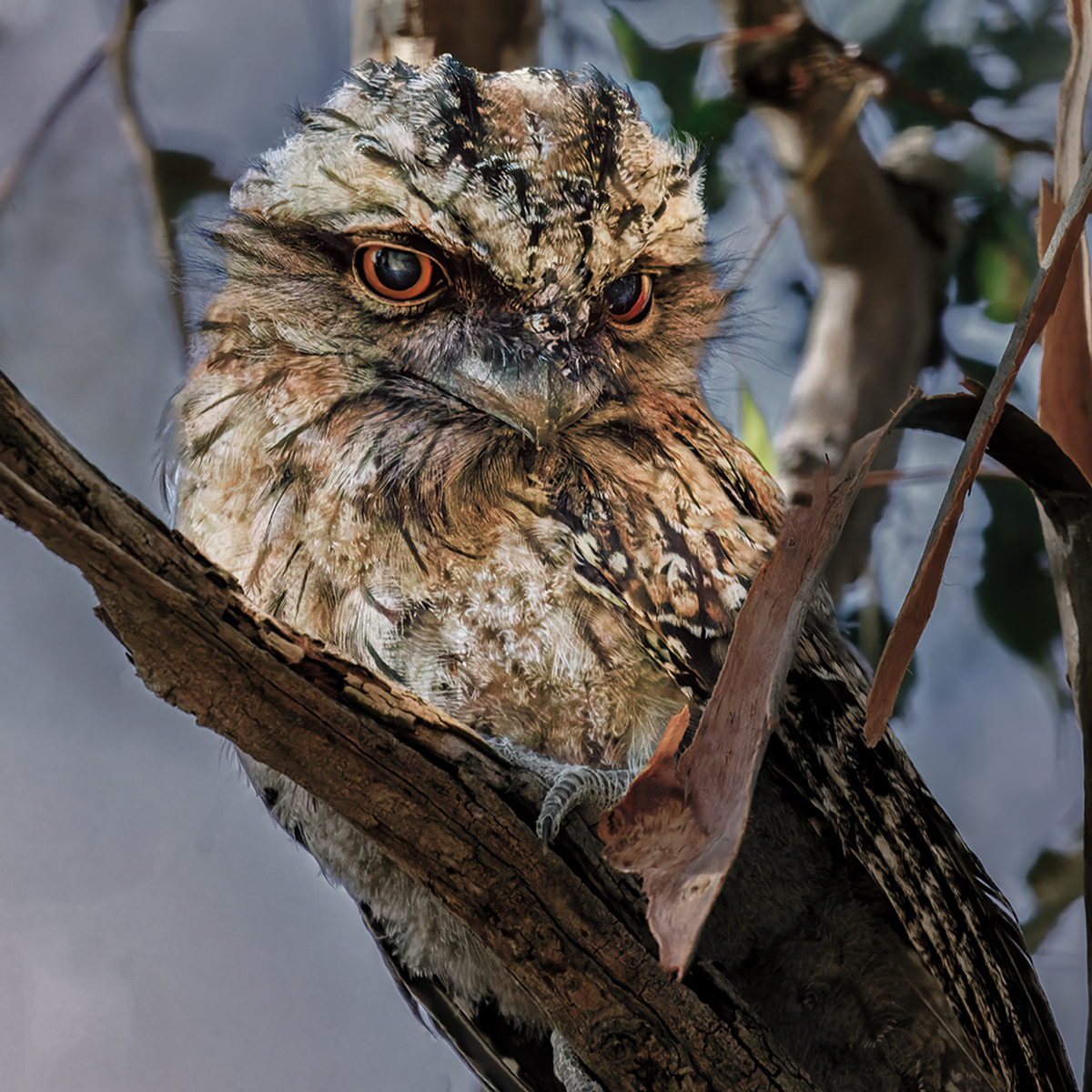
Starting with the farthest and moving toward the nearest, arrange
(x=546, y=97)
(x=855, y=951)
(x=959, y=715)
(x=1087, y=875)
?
(x=959, y=715), (x=546, y=97), (x=855, y=951), (x=1087, y=875)

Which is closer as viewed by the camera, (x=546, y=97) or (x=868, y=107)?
(x=546, y=97)

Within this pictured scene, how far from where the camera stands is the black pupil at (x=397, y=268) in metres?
0.94

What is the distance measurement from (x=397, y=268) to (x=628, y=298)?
0.85ft

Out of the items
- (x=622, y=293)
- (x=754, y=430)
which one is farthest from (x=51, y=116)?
(x=754, y=430)

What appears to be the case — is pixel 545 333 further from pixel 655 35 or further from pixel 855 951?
pixel 655 35

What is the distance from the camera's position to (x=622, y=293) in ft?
3.43

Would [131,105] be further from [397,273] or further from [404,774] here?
[404,774]

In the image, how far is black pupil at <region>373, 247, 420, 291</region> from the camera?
0.94 metres

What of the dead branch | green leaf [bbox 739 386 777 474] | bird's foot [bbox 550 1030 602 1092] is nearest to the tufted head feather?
green leaf [bbox 739 386 777 474]

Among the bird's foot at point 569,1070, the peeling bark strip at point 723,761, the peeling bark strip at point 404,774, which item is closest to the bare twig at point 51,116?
the peeling bark strip at point 404,774

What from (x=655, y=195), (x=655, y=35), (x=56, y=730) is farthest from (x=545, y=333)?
(x=655, y=35)

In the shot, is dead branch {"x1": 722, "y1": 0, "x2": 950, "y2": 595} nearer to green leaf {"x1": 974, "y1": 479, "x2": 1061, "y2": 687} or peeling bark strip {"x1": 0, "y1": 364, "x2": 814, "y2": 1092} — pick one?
green leaf {"x1": 974, "y1": 479, "x2": 1061, "y2": 687}

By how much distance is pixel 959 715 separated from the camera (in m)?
1.44

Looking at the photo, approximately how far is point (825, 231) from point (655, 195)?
2.13 ft
